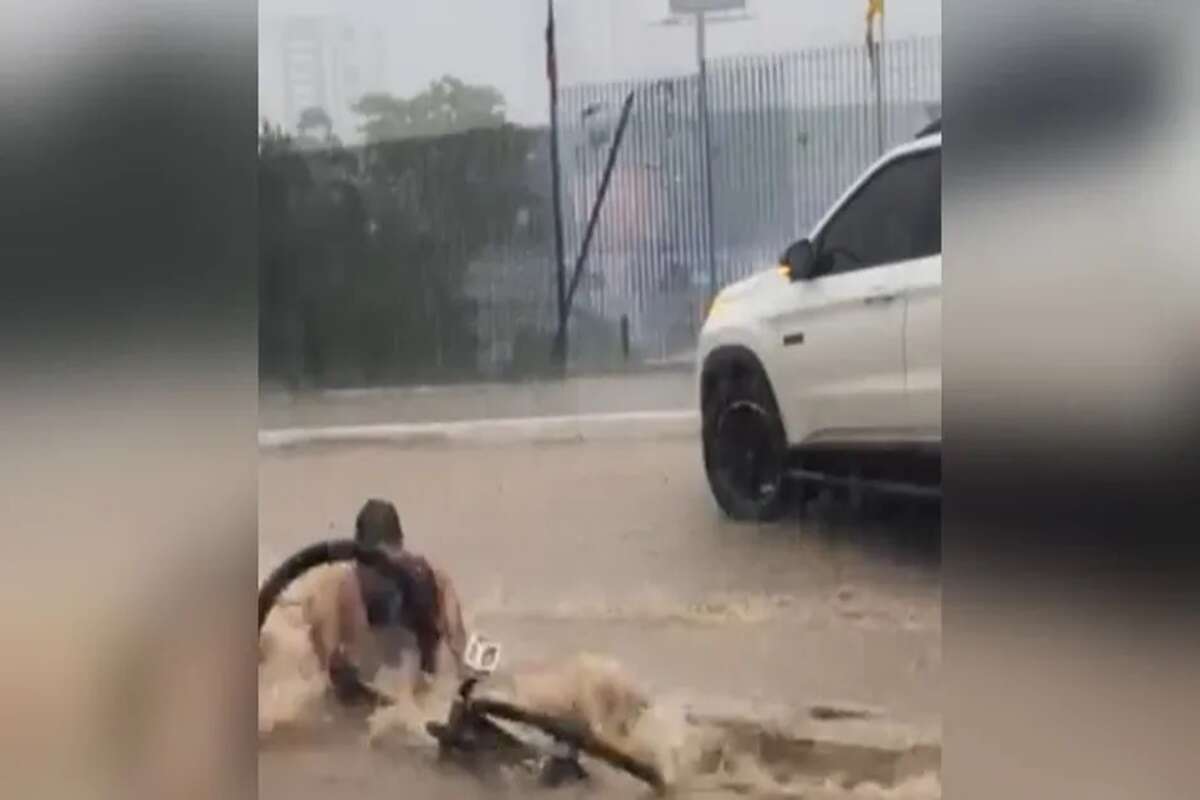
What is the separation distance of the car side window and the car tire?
13 centimetres

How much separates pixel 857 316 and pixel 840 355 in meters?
0.04

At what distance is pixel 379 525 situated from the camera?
56.8 inches

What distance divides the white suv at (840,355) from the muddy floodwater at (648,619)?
0.04 metres

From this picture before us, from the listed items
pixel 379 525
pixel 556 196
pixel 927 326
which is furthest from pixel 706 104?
pixel 379 525

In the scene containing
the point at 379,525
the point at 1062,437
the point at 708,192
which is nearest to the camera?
the point at 1062,437

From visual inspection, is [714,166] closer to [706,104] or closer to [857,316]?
[706,104]

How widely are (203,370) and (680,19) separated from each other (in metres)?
0.57

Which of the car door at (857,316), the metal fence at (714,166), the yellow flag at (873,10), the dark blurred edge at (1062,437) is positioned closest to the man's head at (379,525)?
the metal fence at (714,166)

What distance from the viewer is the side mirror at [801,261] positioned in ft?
4.32

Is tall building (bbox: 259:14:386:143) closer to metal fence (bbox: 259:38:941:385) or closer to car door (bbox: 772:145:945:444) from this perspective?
metal fence (bbox: 259:38:941:385)

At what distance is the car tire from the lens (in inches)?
52.7

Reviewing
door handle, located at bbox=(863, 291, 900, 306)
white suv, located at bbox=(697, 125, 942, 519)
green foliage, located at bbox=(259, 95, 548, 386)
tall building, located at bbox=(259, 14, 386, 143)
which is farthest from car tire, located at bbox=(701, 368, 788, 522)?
tall building, located at bbox=(259, 14, 386, 143)

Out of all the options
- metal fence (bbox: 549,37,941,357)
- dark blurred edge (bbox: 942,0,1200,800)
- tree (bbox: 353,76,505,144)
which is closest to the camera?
dark blurred edge (bbox: 942,0,1200,800)

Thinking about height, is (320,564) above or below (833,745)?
above
